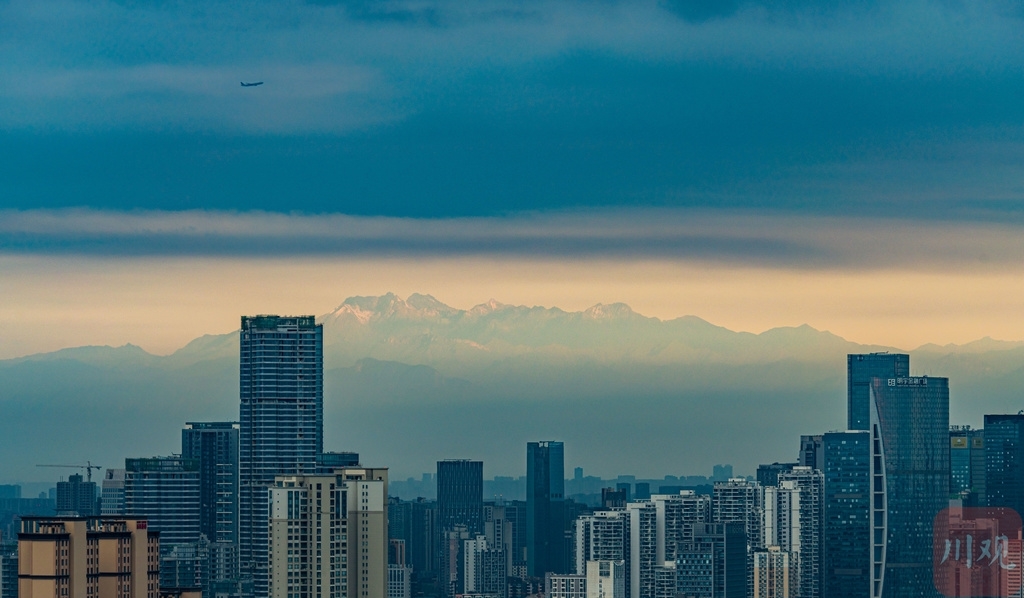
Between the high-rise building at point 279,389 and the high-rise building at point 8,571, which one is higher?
the high-rise building at point 279,389

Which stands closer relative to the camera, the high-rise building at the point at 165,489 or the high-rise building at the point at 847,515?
the high-rise building at the point at 165,489

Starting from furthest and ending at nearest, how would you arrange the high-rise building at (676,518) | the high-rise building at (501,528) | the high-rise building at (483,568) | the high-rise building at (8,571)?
1. the high-rise building at (501,528)
2. the high-rise building at (483,568)
3. the high-rise building at (676,518)
4. the high-rise building at (8,571)

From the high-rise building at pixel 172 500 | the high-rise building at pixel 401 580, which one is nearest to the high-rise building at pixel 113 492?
the high-rise building at pixel 172 500

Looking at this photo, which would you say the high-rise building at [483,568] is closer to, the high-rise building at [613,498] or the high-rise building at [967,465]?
the high-rise building at [613,498]

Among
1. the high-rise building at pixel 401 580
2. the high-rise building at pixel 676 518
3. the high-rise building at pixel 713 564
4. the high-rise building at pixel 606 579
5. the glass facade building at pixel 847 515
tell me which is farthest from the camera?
the glass facade building at pixel 847 515

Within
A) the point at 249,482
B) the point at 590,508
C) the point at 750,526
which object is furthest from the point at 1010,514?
the point at 249,482

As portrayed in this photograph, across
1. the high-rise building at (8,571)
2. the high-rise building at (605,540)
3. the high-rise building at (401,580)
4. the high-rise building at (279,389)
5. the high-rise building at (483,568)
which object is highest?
the high-rise building at (279,389)
